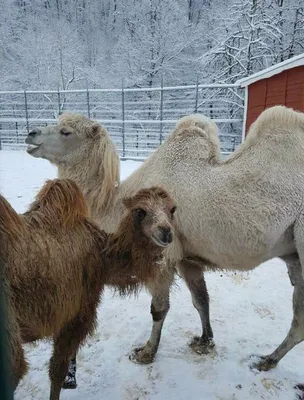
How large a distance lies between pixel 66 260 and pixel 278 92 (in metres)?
9.73

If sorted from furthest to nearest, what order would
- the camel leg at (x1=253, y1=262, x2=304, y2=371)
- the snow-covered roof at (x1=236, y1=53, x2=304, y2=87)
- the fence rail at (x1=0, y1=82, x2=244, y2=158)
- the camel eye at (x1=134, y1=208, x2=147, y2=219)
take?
the fence rail at (x1=0, y1=82, x2=244, y2=158)
the snow-covered roof at (x1=236, y1=53, x2=304, y2=87)
the camel leg at (x1=253, y1=262, x2=304, y2=371)
the camel eye at (x1=134, y1=208, x2=147, y2=219)

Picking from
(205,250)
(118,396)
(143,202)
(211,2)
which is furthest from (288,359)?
(211,2)

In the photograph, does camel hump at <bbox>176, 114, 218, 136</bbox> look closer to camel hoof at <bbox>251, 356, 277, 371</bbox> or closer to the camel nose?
the camel nose

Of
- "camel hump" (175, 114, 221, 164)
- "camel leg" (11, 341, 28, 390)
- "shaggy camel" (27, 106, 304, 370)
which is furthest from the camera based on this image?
"camel hump" (175, 114, 221, 164)

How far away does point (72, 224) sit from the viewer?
189 cm

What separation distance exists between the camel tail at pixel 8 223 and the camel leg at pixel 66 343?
0.69 meters

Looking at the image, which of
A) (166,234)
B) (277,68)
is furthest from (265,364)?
(277,68)

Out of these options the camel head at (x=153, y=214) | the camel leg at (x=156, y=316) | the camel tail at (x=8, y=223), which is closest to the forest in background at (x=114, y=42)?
the camel leg at (x=156, y=316)

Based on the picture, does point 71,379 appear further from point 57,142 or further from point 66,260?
point 57,142

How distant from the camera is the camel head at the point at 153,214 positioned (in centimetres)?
169

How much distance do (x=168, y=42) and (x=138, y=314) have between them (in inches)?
1024

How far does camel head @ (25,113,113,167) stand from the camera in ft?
9.95

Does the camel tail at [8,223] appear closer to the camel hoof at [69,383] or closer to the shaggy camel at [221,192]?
the shaggy camel at [221,192]

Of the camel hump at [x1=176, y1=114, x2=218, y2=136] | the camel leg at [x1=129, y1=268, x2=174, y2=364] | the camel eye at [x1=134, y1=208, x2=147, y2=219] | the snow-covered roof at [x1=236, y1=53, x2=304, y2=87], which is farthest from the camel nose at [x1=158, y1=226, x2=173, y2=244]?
the snow-covered roof at [x1=236, y1=53, x2=304, y2=87]
